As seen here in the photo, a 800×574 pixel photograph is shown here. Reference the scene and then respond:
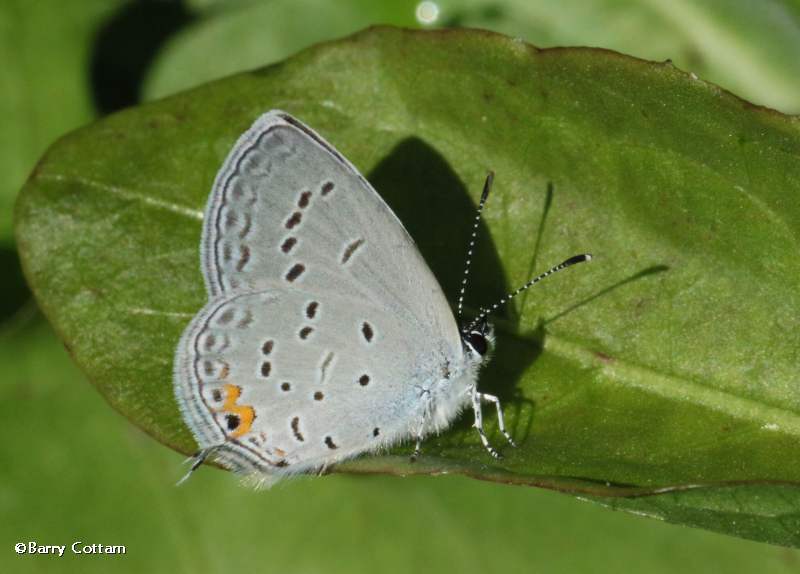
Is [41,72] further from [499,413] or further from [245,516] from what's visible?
[499,413]

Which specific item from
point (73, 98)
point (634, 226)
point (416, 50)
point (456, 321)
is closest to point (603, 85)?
point (634, 226)

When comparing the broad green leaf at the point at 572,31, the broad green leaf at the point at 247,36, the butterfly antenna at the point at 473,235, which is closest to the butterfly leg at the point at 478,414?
the butterfly antenna at the point at 473,235

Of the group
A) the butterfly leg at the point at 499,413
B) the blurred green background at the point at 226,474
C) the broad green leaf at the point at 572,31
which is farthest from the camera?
the blurred green background at the point at 226,474

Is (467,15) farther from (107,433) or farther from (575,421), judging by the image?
(107,433)

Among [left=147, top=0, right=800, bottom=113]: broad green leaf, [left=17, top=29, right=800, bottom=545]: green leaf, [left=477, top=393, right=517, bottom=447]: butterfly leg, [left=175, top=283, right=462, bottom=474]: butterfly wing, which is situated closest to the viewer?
[left=17, top=29, right=800, bottom=545]: green leaf

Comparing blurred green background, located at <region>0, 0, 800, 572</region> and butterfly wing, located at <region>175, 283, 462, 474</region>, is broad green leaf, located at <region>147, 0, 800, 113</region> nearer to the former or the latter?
blurred green background, located at <region>0, 0, 800, 572</region>

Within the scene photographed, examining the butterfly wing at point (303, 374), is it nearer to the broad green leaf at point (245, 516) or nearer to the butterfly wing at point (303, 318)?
the butterfly wing at point (303, 318)

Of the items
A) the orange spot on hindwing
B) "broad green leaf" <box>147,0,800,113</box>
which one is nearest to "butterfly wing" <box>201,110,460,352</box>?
the orange spot on hindwing

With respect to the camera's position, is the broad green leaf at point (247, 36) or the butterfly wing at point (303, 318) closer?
the butterfly wing at point (303, 318)
